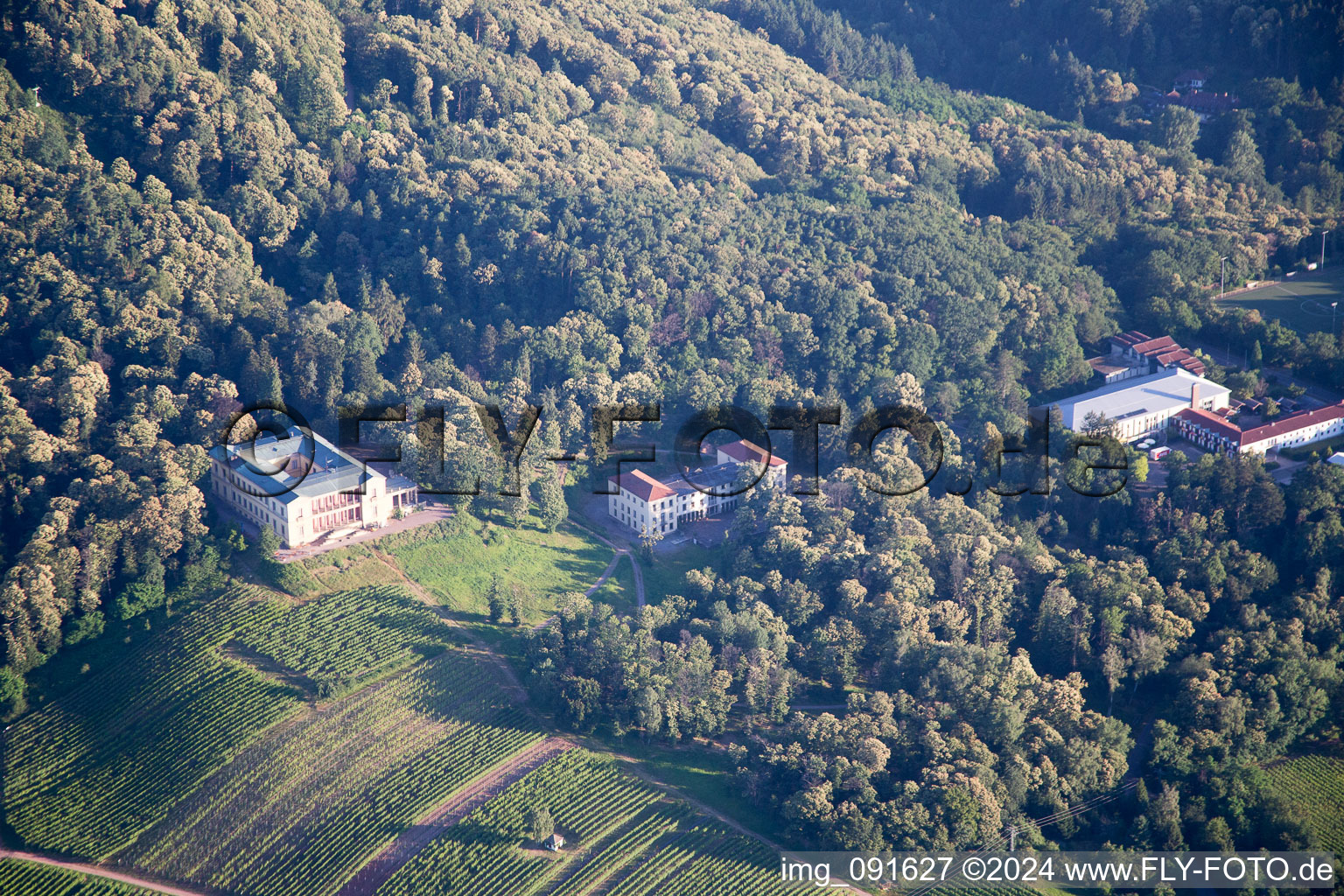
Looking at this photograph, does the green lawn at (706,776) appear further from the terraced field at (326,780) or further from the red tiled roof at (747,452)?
the red tiled roof at (747,452)

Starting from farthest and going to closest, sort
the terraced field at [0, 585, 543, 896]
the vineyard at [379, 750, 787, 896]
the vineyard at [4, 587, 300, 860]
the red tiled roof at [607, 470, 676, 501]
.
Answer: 1. the red tiled roof at [607, 470, 676, 501]
2. the vineyard at [4, 587, 300, 860]
3. the terraced field at [0, 585, 543, 896]
4. the vineyard at [379, 750, 787, 896]

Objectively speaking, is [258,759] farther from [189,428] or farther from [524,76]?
[524,76]

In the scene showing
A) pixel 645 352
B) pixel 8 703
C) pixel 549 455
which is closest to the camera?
pixel 8 703

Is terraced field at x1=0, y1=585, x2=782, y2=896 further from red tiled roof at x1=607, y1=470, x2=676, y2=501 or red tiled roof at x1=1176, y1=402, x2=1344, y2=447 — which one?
red tiled roof at x1=1176, y1=402, x2=1344, y2=447

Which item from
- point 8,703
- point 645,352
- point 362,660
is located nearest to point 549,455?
point 645,352

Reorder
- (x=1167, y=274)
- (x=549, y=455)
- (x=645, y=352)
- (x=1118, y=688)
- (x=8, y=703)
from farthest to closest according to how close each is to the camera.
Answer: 1. (x=1167, y=274)
2. (x=645, y=352)
3. (x=549, y=455)
4. (x=1118, y=688)
5. (x=8, y=703)

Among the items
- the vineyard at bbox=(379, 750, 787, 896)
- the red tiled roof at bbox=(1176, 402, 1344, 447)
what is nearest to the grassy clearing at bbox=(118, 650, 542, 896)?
the vineyard at bbox=(379, 750, 787, 896)
